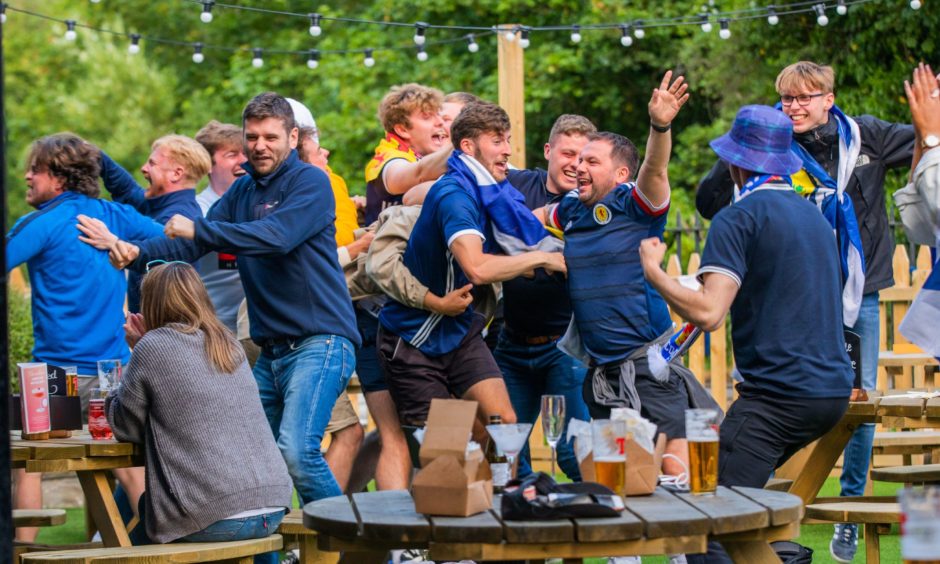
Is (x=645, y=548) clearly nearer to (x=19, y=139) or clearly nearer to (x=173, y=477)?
(x=173, y=477)

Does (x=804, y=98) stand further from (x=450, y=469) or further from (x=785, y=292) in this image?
(x=450, y=469)

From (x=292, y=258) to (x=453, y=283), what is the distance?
2.09 feet

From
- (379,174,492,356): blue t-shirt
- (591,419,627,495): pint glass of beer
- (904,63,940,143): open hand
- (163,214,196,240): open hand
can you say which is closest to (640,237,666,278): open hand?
(591,419,627,495): pint glass of beer

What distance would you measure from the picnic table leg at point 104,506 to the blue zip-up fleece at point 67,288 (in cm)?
146

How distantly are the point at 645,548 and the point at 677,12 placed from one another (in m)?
13.7

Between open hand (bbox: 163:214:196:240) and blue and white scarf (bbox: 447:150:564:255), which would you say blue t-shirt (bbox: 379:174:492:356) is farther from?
open hand (bbox: 163:214:196:240)

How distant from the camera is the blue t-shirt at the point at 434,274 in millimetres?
5180

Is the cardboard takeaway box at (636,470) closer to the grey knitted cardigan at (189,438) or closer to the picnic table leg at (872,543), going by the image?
the grey knitted cardigan at (189,438)

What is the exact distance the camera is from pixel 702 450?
141 inches

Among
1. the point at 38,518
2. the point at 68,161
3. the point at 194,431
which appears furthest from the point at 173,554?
the point at 68,161

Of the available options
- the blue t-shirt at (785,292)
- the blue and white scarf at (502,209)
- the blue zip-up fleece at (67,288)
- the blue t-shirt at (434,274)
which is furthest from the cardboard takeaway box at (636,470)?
the blue zip-up fleece at (67,288)

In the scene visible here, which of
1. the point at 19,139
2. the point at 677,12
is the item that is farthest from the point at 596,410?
the point at 19,139

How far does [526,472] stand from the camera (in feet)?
16.2

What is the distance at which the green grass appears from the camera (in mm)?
6254
